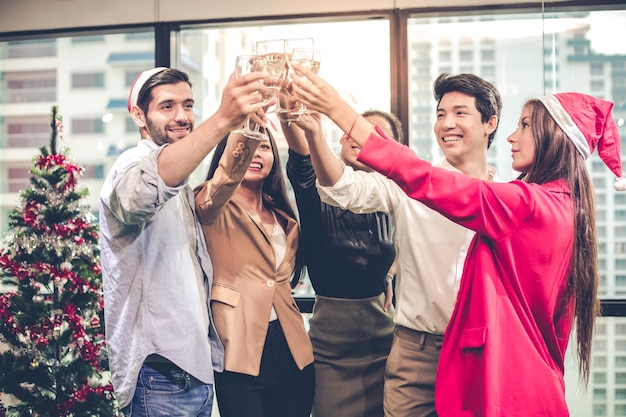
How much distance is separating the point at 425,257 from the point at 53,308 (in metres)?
1.84

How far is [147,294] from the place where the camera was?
1800mm

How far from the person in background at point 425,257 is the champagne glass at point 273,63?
501 mm

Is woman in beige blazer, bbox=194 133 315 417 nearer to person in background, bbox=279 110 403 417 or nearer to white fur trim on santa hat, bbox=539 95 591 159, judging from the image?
person in background, bbox=279 110 403 417

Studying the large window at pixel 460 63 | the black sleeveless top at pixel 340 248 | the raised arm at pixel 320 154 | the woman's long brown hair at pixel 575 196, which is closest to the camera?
the woman's long brown hair at pixel 575 196

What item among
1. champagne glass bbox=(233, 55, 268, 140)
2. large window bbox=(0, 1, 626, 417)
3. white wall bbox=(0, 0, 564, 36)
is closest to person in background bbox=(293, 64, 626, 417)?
champagne glass bbox=(233, 55, 268, 140)

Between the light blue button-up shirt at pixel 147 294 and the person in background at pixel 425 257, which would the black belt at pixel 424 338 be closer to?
the person in background at pixel 425 257

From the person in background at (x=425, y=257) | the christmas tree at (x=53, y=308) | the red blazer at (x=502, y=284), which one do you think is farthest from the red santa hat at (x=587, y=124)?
the christmas tree at (x=53, y=308)

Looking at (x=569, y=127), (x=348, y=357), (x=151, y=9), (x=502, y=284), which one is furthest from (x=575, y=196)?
(x=151, y=9)

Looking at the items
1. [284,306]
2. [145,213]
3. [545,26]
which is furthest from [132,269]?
[545,26]

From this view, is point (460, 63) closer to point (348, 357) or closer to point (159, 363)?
point (348, 357)

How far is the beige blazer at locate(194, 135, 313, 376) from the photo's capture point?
1974 millimetres

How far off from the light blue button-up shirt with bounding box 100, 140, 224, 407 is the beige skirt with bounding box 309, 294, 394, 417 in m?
0.63

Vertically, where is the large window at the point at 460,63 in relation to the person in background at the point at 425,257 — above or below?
above

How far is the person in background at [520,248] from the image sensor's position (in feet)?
5.17
